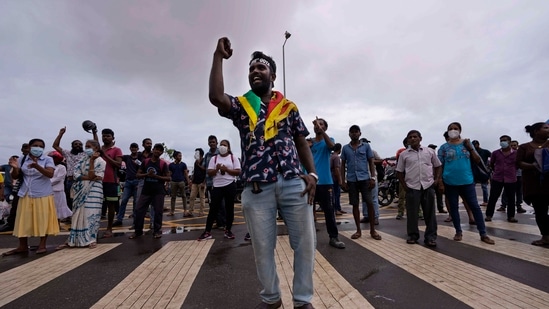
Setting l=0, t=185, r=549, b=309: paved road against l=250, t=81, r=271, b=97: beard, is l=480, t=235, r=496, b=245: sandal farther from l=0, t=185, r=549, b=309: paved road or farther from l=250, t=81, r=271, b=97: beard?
l=250, t=81, r=271, b=97: beard

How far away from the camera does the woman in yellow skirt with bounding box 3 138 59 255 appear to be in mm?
4926

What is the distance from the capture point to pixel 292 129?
2318 mm

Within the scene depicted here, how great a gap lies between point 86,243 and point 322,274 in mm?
4242

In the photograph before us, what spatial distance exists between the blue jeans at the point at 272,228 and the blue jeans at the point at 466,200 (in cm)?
421

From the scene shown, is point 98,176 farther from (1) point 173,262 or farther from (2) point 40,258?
(1) point 173,262

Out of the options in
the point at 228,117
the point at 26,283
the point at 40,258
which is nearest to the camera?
the point at 228,117

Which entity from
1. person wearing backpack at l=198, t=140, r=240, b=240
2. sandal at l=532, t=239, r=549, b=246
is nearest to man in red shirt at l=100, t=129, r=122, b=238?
person wearing backpack at l=198, t=140, r=240, b=240

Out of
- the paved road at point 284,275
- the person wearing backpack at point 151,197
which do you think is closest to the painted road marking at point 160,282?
the paved road at point 284,275

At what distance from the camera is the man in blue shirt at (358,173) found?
5.43 meters

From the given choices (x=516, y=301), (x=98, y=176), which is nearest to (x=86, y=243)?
(x=98, y=176)

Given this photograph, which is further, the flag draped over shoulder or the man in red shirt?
the man in red shirt

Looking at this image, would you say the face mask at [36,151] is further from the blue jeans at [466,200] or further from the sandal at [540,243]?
the sandal at [540,243]

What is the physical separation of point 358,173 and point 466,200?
1.87 metres

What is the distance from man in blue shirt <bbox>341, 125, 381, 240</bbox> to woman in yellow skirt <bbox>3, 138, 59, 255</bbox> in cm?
519
